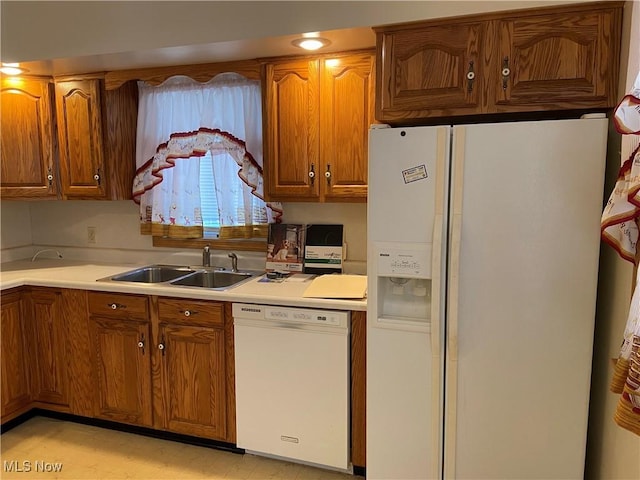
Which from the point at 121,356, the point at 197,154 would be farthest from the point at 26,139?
the point at 121,356

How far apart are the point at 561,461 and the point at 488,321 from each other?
0.63 metres

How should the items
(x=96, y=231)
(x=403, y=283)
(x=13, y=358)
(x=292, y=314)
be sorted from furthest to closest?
(x=96, y=231)
(x=13, y=358)
(x=292, y=314)
(x=403, y=283)

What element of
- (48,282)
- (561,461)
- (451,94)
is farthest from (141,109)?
(561,461)

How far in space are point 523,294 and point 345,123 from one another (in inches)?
48.4

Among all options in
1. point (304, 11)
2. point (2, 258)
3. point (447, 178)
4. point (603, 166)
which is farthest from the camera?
point (2, 258)

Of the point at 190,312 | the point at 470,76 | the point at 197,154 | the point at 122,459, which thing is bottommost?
the point at 122,459

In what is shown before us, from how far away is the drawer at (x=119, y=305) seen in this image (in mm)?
2584

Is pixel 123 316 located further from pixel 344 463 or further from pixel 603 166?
pixel 603 166

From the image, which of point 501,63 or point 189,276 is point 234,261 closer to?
point 189,276

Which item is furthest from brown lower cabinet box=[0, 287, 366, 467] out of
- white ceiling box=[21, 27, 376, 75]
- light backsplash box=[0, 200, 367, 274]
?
white ceiling box=[21, 27, 376, 75]

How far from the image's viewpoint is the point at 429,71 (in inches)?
79.2

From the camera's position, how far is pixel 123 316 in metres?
2.63

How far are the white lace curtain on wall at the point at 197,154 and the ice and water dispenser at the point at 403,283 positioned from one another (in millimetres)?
1084

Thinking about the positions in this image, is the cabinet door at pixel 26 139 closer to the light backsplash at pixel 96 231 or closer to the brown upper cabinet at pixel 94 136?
the brown upper cabinet at pixel 94 136
